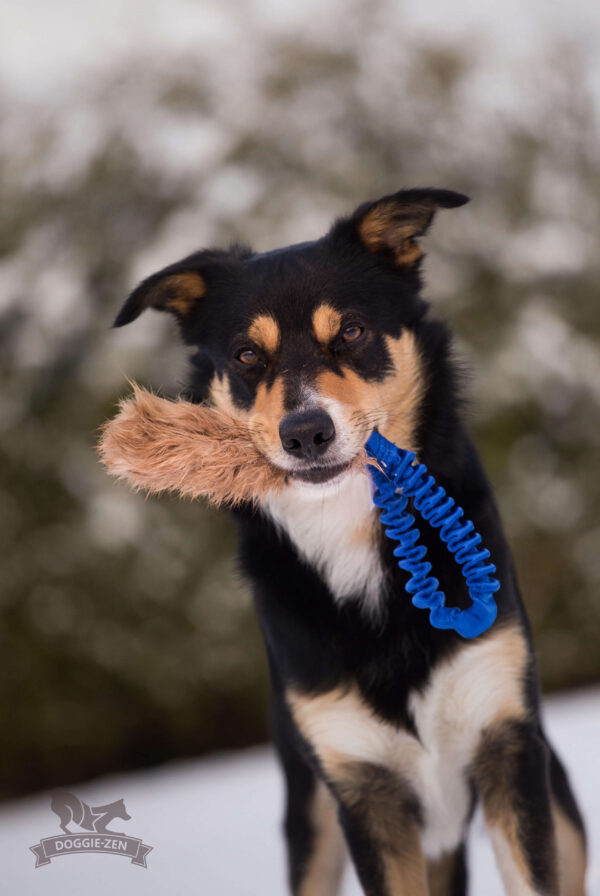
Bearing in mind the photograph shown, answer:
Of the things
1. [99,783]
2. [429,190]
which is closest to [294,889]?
[429,190]

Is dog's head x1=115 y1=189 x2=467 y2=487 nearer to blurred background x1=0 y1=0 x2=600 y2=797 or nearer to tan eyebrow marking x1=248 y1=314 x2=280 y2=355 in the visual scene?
tan eyebrow marking x1=248 y1=314 x2=280 y2=355

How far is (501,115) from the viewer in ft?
26.2

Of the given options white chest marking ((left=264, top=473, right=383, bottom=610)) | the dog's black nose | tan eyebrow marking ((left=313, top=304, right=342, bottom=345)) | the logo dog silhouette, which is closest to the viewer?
the dog's black nose

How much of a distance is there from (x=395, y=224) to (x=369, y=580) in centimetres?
103

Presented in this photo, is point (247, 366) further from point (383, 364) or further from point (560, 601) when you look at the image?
point (560, 601)

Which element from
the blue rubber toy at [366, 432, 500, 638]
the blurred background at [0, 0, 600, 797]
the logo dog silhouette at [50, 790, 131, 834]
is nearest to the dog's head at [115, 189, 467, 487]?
the blue rubber toy at [366, 432, 500, 638]

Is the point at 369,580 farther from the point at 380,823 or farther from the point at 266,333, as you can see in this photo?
the point at 266,333

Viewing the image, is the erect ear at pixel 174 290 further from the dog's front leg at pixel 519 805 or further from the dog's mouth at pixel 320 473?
the dog's front leg at pixel 519 805

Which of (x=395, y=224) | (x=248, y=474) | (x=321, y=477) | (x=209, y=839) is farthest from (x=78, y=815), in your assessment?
(x=395, y=224)

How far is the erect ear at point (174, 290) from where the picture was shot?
2.60 metres

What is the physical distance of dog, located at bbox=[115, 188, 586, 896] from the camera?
2.42 metres

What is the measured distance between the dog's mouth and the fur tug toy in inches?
1.9

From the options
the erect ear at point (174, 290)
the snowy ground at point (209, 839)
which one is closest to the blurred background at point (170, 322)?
the snowy ground at point (209, 839)

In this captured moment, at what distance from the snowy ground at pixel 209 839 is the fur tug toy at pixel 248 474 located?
87cm
